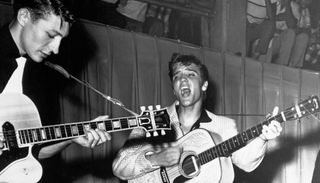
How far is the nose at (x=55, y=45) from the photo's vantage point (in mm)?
1647

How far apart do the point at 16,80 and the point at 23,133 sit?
18cm

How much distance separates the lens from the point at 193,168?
1.87 m

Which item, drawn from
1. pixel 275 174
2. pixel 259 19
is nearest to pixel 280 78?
pixel 259 19

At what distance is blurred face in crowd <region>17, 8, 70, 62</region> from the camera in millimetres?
1604

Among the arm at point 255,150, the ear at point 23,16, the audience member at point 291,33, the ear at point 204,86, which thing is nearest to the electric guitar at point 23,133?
the ear at point 23,16

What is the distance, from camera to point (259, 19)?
2119 millimetres

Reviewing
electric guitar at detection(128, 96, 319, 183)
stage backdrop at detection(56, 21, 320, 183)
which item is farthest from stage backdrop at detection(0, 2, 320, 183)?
electric guitar at detection(128, 96, 319, 183)

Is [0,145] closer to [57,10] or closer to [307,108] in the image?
[57,10]

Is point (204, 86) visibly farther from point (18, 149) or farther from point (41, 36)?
point (18, 149)

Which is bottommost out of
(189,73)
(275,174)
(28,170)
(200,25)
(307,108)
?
(275,174)

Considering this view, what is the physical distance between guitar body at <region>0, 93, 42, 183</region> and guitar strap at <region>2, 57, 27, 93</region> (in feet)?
0.05

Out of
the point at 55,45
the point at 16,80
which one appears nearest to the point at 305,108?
the point at 55,45

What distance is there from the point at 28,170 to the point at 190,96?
2.30 feet

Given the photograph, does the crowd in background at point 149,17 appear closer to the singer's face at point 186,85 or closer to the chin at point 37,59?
the singer's face at point 186,85
